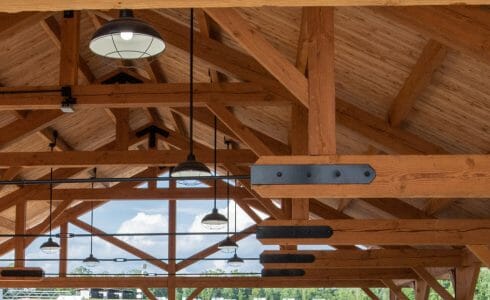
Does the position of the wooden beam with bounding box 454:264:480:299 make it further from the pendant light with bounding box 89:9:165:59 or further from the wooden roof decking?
the pendant light with bounding box 89:9:165:59

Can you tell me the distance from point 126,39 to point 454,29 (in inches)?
91.7

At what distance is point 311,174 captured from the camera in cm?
443

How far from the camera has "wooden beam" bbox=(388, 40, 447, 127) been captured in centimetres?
661

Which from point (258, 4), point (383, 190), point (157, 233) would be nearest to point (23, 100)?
point (383, 190)

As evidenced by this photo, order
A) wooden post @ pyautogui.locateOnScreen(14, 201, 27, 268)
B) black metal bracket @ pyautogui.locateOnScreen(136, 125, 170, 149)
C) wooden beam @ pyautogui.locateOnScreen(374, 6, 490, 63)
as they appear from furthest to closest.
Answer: black metal bracket @ pyautogui.locateOnScreen(136, 125, 170, 149)
wooden post @ pyautogui.locateOnScreen(14, 201, 27, 268)
wooden beam @ pyautogui.locateOnScreen(374, 6, 490, 63)

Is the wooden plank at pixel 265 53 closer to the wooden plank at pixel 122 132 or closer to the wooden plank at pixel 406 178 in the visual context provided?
the wooden plank at pixel 406 178

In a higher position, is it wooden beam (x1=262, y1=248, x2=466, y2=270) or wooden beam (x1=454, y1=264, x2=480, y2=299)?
wooden beam (x1=262, y1=248, x2=466, y2=270)

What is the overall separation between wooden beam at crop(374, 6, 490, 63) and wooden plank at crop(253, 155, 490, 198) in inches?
43.0

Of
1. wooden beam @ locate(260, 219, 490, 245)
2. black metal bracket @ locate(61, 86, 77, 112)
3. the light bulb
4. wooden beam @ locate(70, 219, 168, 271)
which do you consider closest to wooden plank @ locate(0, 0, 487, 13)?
the light bulb

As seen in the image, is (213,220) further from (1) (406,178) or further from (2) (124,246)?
(2) (124,246)

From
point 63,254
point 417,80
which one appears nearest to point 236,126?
point 417,80

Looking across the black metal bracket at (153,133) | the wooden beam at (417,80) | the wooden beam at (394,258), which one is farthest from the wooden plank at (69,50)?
the black metal bracket at (153,133)

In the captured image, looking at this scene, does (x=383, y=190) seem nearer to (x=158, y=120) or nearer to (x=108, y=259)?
(x=158, y=120)

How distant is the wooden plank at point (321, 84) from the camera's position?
15.3 ft
